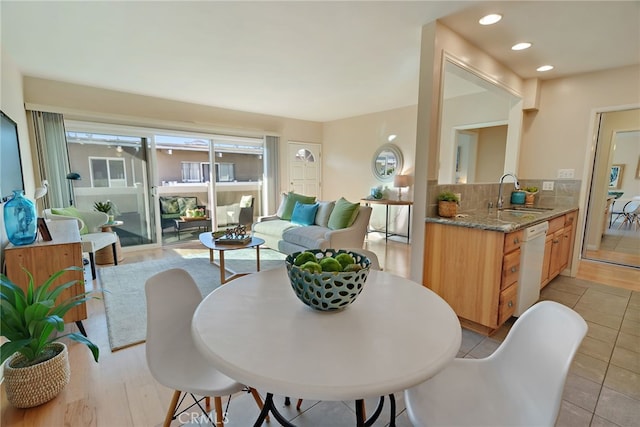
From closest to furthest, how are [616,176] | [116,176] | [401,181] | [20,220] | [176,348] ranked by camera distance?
[176,348] → [20,220] → [116,176] → [616,176] → [401,181]

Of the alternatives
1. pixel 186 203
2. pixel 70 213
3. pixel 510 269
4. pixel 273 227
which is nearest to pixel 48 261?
pixel 70 213

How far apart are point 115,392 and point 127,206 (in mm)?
3688

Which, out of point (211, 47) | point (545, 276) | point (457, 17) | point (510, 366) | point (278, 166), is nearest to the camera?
point (510, 366)

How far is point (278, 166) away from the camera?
20.1 ft

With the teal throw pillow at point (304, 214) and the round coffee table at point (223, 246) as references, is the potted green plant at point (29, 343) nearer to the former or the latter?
the round coffee table at point (223, 246)

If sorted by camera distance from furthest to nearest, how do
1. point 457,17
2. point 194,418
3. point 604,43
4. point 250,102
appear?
point 250,102
point 604,43
point 457,17
point 194,418

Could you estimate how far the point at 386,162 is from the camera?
572 cm

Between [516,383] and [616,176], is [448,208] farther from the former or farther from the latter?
[616,176]

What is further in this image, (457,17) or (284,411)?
(457,17)

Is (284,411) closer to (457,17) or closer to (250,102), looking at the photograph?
(457,17)

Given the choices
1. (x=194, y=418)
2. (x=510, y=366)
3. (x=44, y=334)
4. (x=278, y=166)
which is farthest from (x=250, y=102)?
(x=510, y=366)

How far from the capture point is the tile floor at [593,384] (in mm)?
1516

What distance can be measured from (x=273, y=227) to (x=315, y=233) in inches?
38.9

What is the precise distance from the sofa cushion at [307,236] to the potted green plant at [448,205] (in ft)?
5.31
